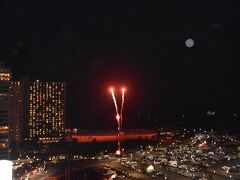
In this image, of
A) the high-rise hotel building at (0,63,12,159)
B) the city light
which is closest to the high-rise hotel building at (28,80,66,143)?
the high-rise hotel building at (0,63,12,159)

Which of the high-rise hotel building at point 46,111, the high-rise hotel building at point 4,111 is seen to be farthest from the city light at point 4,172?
the high-rise hotel building at point 46,111

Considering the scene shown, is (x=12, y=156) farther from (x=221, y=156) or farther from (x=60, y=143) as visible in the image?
(x=221, y=156)

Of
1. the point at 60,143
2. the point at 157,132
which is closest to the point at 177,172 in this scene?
the point at 60,143

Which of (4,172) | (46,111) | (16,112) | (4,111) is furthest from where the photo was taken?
(46,111)

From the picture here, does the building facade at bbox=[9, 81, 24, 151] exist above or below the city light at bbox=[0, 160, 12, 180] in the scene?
above

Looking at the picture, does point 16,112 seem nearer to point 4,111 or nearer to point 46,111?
point 46,111

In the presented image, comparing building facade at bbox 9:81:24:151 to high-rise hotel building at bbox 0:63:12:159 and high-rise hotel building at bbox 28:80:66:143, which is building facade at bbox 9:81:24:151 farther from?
high-rise hotel building at bbox 0:63:12:159

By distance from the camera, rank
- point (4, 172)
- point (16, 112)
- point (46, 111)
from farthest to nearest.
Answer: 1. point (46, 111)
2. point (16, 112)
3. point (4, 172)

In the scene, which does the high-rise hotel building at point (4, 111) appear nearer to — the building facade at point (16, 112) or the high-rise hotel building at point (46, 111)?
the building facade at point (16, 112)

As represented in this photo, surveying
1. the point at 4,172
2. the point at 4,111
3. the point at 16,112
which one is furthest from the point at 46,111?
the point at 4,172
